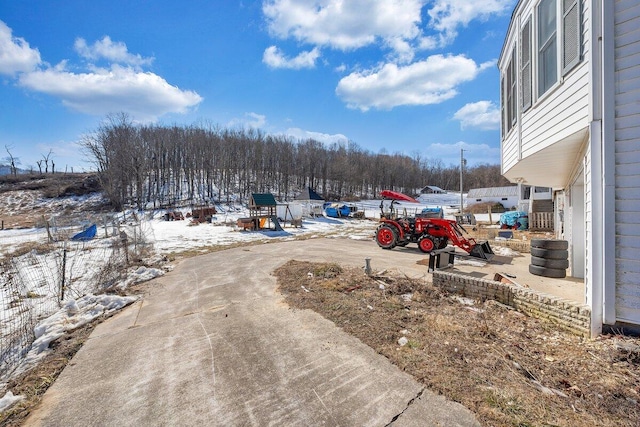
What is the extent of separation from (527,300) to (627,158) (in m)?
2.36

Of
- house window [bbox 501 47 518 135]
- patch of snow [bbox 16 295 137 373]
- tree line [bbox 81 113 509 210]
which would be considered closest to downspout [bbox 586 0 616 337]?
house window [bbox 501 47 518 135]

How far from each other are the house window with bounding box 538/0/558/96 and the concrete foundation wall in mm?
3078

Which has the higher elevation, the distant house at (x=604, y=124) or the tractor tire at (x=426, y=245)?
the distant house at (x=604, y=124)

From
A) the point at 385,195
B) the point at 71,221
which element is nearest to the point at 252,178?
the point at 71,221

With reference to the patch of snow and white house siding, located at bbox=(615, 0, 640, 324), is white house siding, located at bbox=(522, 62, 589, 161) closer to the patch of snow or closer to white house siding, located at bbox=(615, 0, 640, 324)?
white house siding, located at bbox=(615, 0, 640, 324)

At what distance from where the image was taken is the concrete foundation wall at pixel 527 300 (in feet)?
12.3

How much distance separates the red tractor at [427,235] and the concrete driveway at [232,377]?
6.29 metres

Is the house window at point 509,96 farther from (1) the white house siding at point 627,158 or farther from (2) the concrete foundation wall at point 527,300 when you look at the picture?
(2) the concrete foundation wall at point 527,300

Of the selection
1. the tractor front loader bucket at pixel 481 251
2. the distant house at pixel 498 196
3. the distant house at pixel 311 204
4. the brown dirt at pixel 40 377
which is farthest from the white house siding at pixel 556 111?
the distant house at pixel 498 196

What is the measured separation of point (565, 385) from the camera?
2.79 m

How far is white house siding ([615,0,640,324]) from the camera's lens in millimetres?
3209

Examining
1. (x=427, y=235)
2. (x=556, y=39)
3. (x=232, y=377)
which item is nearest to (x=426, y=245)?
(x=427, y=235)

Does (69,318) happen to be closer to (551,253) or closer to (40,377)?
(40,377)

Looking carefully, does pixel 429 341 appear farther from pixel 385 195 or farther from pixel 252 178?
pixel 252 178
